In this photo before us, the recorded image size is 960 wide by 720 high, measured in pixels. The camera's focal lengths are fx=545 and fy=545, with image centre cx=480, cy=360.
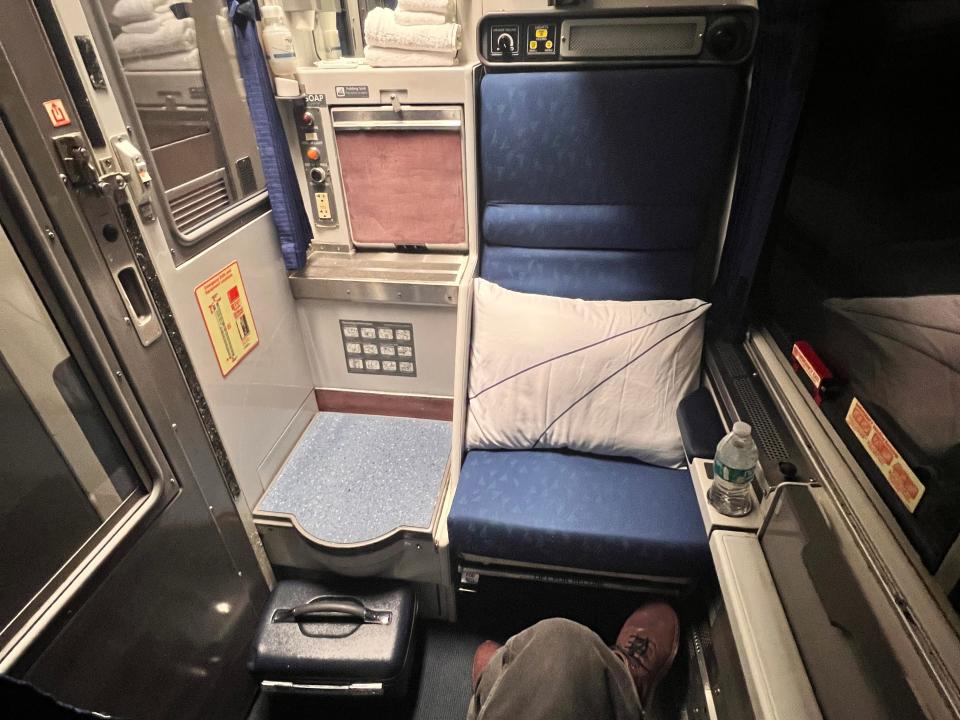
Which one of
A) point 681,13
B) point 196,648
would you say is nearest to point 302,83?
point 681,13

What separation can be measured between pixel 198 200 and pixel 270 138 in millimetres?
361

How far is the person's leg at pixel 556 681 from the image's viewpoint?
3.69 feet

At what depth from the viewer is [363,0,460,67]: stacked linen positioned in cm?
160

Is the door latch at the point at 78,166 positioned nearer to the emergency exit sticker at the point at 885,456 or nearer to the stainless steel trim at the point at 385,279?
the stainless steel trim at the point at 385,279

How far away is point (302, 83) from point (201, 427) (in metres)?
1.10

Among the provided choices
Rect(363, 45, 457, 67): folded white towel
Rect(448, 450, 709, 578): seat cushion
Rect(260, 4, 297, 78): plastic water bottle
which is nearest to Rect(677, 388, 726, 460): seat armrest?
Rect(448, 450, 709, 578): seat cushion

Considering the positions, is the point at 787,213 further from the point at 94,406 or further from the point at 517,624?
the point at 94,406

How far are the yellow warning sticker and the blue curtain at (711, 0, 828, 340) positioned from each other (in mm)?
1342

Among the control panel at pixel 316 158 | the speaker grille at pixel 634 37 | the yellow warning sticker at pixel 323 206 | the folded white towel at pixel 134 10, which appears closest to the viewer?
the folded white towel at pixel 134 10

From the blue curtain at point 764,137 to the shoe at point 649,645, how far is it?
855 millimetres

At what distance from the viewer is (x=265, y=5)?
1.57 metres

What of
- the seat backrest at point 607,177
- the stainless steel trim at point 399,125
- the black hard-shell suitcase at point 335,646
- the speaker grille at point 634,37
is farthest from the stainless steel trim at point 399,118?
the black hard-shell suitcase at point 335,646

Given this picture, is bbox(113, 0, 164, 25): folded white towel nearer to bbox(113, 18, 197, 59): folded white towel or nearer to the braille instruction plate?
bbox(113, 18, 197, 59): folded white towel

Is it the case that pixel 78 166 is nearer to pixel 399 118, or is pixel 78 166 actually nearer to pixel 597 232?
pixel 399 118
